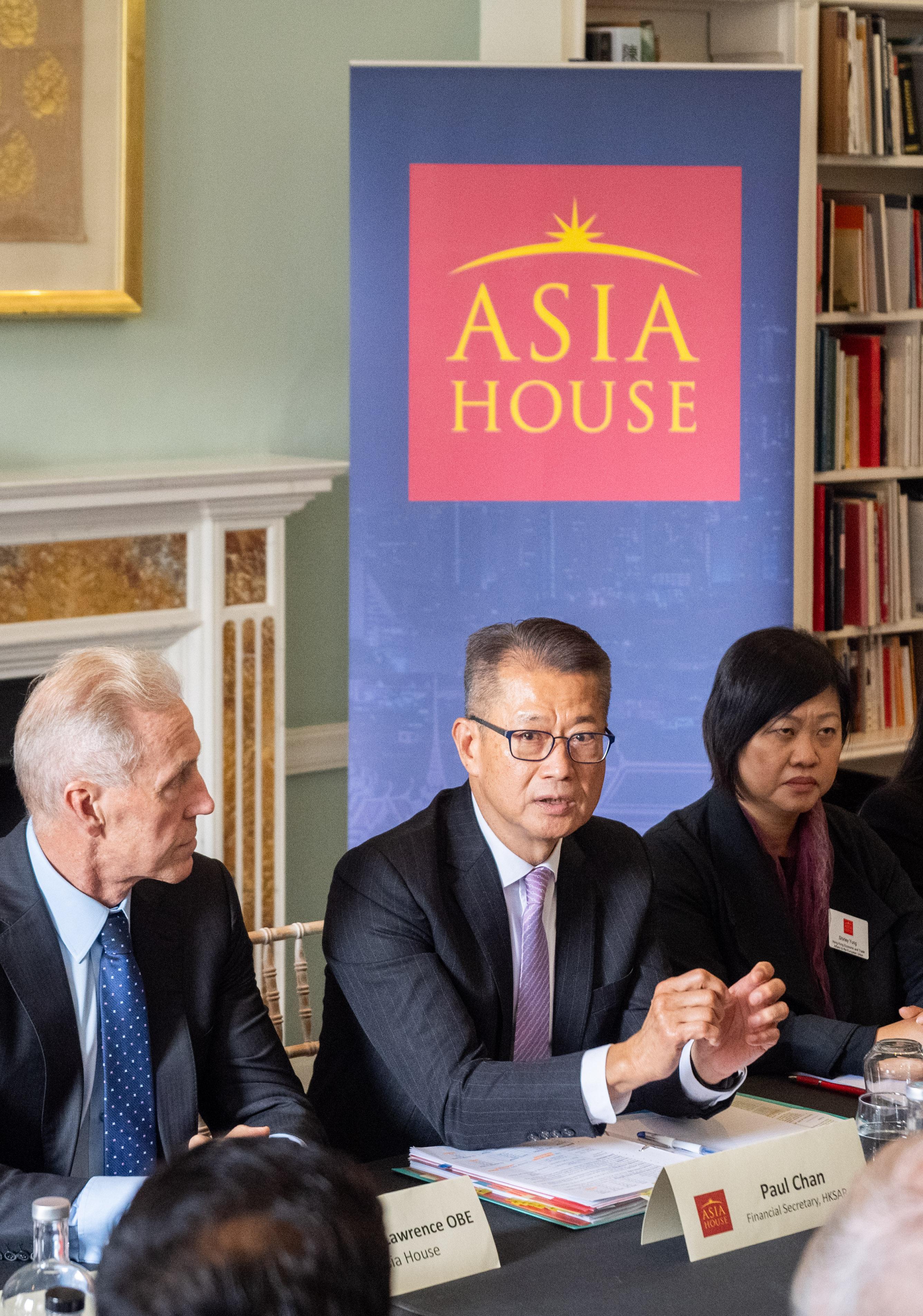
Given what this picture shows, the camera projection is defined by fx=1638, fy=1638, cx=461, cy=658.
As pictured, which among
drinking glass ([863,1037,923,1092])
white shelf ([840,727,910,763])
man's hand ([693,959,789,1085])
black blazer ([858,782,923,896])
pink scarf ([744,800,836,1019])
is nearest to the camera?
man's hand ([693,959,789,1085])

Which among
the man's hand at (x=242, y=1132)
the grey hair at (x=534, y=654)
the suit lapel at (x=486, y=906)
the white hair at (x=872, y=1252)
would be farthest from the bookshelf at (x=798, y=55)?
the white hair at (x=872, y=1252)

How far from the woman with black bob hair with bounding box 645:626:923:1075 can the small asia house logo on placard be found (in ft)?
3.07

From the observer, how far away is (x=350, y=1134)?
2.35 m

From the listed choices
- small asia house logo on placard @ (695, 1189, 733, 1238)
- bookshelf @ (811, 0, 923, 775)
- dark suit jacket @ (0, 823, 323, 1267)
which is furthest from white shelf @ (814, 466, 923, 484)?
small asia house logo on placard @ (695, 1189, 733, 1238)

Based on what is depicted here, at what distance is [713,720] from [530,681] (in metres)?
0.68

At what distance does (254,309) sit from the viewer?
4.21 m

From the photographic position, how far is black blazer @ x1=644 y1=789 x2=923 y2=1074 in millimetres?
2736

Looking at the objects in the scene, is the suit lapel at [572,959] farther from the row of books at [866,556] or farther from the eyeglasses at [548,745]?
the row of books at [866,556]

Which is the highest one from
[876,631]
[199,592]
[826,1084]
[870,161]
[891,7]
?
[891,7]

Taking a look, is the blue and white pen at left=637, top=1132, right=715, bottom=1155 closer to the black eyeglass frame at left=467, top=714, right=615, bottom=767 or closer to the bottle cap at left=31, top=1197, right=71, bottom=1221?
the black eyeglass frame at left=467, top=714, right=615, bottom=767

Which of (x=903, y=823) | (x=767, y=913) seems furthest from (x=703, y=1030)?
(x=903, y=823)

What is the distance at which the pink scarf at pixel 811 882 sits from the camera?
2.86m

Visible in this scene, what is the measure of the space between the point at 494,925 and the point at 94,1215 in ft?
2.48

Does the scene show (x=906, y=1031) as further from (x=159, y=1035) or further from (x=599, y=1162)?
(x=159, y=1035)
